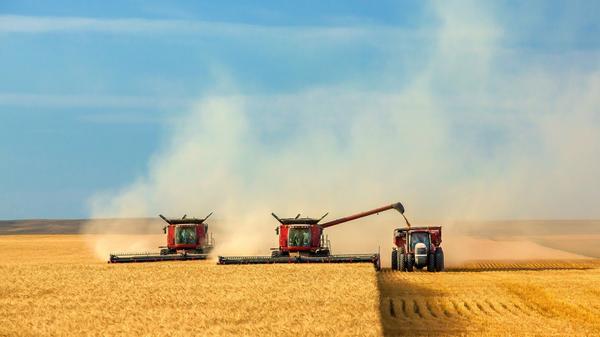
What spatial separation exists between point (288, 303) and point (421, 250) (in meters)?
21.4

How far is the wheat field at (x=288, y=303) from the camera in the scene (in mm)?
22234

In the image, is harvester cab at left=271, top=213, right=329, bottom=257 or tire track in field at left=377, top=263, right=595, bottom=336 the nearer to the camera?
tire track in field at left=377, top=263, right=595, bottom=336

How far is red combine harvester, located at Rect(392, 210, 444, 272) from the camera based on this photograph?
46.9 meters

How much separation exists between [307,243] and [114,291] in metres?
22.3

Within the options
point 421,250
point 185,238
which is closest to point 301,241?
point 421,250

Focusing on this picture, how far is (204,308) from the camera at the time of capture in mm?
25203

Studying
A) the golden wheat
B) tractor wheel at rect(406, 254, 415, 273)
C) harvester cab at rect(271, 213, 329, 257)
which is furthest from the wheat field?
harvester cab at rect(271, 213, 329, 257)

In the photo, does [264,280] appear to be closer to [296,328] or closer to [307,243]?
[296,328]

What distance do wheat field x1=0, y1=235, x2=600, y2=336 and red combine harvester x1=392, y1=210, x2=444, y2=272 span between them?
3.89 meters

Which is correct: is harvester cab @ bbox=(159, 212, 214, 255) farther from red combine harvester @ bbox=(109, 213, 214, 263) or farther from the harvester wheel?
the harvester wheel

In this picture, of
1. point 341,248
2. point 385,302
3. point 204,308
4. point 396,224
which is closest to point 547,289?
point 385,302

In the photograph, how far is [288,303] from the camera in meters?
26.5

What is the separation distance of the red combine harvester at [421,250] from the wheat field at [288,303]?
12.8 ft

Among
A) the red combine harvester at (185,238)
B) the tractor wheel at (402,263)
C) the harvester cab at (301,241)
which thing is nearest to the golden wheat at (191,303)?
the tractor wheel at (402,263)
